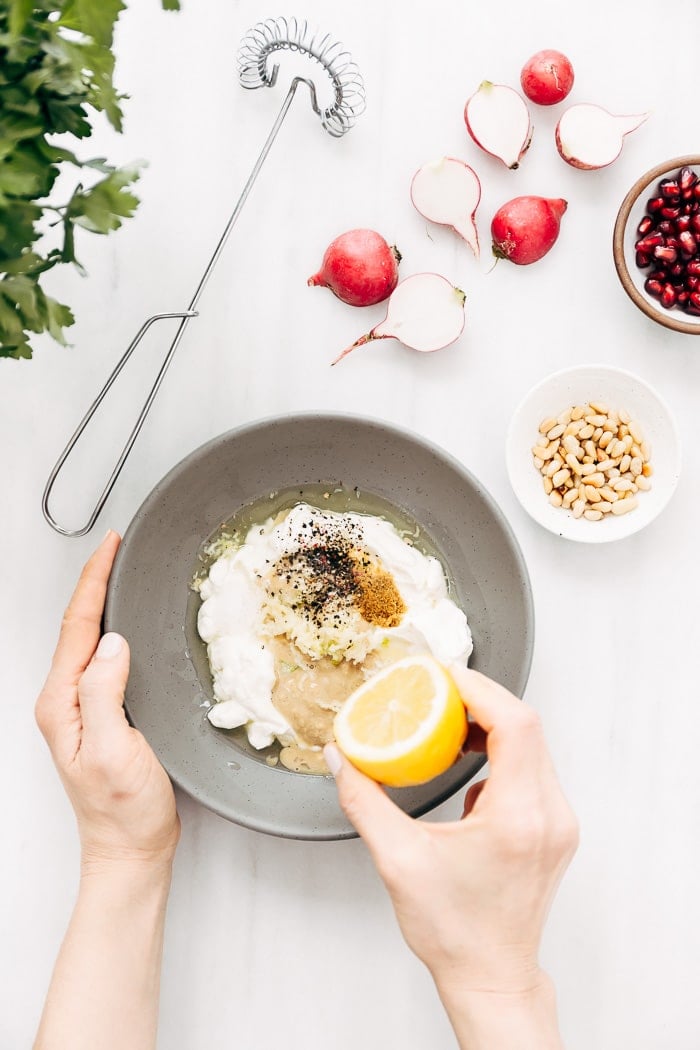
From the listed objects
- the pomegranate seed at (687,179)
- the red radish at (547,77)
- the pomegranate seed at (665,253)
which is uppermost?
the red radish at (547,77)

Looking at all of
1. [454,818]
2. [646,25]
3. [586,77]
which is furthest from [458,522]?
[646,25]

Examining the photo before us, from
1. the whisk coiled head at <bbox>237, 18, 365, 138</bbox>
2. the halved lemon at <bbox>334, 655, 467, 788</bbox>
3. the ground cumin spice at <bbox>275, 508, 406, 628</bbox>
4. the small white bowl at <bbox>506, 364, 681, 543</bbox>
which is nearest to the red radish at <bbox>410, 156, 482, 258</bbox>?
the whisk coiled head at <bbox>237, 18, 365, 138</bbox>

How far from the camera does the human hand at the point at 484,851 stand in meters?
1.00

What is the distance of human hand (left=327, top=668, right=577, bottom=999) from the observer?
100 centimetres

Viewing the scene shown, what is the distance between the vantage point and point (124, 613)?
1.26 m

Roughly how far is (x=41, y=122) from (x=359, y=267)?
53 cm

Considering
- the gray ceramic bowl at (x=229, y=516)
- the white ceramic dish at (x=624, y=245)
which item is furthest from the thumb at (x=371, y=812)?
the white ceramic dish at (x=624, y=245)

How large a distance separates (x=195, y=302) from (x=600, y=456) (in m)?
0.67

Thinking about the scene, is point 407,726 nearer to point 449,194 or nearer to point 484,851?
point 484,851

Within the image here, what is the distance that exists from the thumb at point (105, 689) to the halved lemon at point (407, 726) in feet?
1.05

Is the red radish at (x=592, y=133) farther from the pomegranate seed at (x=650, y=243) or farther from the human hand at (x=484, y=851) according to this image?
the human hand at (x=484, y=851)

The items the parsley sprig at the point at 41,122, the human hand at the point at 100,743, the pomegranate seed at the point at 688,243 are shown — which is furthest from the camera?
the pomegranate seed at the point at 688,243

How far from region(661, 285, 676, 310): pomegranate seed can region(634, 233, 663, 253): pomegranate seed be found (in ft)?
0.20

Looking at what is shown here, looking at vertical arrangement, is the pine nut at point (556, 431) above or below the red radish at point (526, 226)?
below
